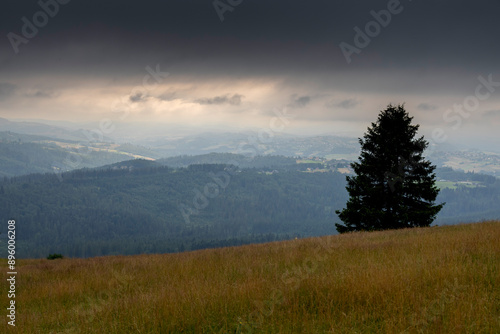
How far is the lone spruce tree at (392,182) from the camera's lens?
26.2m

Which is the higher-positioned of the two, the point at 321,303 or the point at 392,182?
the point at 392,182

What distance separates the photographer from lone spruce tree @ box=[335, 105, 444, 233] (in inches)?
1032

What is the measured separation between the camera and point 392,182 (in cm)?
2633

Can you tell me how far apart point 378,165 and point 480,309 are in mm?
24309

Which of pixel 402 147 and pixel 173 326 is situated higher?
pixel 402 147

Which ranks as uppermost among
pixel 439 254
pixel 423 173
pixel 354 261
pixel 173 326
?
pixel 423 173

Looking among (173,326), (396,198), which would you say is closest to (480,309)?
(173,326)

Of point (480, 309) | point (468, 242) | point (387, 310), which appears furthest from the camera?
point (468, 242)

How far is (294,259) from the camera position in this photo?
31.5 feet

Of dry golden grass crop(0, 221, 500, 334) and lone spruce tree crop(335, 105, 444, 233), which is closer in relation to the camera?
dry golden grass crop(0, 221, 500, 334)

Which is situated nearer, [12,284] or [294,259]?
[294,259]

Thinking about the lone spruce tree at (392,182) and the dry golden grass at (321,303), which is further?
the lone spruce tree at (392,182)

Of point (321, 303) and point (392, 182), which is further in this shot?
point (392, 182)

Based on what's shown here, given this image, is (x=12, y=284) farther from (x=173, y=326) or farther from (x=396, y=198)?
(x=396, y=198)
